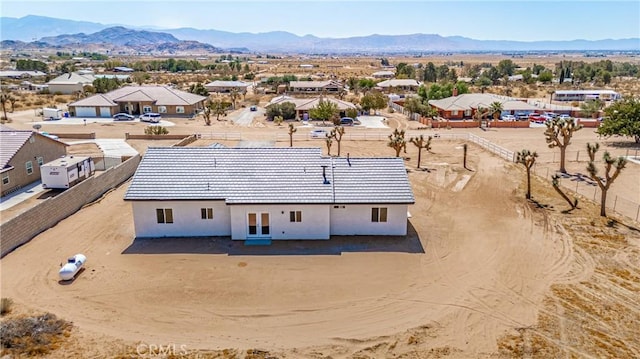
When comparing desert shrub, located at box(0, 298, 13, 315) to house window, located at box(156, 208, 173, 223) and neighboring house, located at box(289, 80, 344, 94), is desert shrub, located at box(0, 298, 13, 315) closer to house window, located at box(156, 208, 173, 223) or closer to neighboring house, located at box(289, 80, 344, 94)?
house window, located at box(156, 208, 173, 223)

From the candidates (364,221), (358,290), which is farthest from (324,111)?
(358,290)

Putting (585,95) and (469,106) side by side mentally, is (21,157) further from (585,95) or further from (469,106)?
(585,95)

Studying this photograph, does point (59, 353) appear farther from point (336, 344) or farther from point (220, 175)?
point (220, 175)

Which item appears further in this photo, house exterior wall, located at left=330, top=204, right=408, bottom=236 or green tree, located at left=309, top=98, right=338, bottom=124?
green tree, located at left=309, top=98, right=338, bottom=124

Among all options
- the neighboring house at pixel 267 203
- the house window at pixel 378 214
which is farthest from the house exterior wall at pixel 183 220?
the house window at pixel 378 214

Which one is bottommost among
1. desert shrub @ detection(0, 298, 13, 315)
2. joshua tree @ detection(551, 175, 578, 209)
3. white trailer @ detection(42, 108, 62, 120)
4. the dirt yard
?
the dirt yard

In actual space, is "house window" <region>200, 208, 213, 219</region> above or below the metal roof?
below

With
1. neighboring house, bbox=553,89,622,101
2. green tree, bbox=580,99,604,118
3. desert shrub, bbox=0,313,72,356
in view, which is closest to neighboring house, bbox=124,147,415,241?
desert shrub, bbox=0,313,72,356
